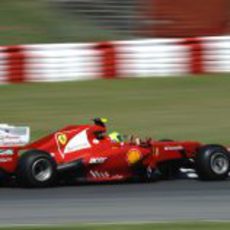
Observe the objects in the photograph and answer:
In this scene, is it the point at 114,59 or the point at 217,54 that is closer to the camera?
the point at 114,59

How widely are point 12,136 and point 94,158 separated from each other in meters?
0.98

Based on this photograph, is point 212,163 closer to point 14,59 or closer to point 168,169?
point 168,169

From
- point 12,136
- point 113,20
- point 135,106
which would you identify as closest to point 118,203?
point 12,136

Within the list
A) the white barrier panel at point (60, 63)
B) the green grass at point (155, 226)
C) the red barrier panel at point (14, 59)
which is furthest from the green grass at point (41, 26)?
the green grass at point (155, 226)

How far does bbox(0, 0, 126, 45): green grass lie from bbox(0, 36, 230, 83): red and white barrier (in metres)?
4.11

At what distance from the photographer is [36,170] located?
35.0 feet

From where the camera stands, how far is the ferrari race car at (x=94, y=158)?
35.1 feet

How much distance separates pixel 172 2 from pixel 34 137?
9.06m

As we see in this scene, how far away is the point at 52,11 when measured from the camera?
2438 cm

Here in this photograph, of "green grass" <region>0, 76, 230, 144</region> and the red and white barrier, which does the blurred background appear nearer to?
the red and white barrier

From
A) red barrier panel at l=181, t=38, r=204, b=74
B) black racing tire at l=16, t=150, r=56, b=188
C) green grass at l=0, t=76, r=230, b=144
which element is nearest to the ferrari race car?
black racing tire at l=16, t=150, r=56, b=188

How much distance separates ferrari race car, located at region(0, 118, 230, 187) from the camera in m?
10.7

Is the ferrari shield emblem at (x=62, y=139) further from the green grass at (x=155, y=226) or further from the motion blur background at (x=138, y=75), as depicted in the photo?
the motion blur background at (x=138, y=75)

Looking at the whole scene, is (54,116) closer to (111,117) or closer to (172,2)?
(111,117)
